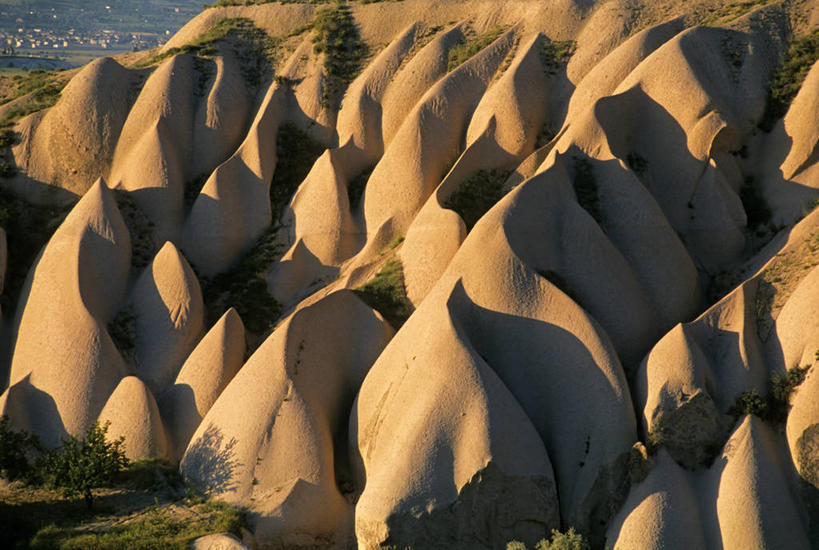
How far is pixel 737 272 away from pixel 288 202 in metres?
15.7

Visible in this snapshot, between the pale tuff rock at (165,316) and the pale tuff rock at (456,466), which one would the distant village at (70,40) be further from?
the pale tuff rock at (456,466)

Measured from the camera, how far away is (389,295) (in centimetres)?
3039

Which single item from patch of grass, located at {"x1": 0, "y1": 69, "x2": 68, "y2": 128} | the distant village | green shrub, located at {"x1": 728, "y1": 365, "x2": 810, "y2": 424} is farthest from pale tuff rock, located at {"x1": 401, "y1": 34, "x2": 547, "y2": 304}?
the distant village

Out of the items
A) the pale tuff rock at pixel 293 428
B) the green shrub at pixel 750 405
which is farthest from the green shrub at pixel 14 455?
the green shrub at pixel 750 405

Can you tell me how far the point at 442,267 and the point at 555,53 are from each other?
36.5 feet

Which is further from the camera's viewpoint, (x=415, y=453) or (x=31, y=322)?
(x=31, y=322)

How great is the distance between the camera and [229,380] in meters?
29.4

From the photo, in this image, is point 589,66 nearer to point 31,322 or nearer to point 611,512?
point 611,512

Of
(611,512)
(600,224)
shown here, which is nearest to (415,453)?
(611,512)

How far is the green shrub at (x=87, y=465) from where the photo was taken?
86.5ft

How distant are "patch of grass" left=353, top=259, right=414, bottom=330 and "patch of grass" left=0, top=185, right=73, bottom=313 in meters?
12.2

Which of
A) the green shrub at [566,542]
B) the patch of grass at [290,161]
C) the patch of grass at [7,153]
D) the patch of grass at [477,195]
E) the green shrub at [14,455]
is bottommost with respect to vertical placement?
the green shrub at [566,542]

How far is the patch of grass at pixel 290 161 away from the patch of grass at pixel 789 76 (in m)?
16.0

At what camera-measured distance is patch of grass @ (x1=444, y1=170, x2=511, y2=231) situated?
104 ft
